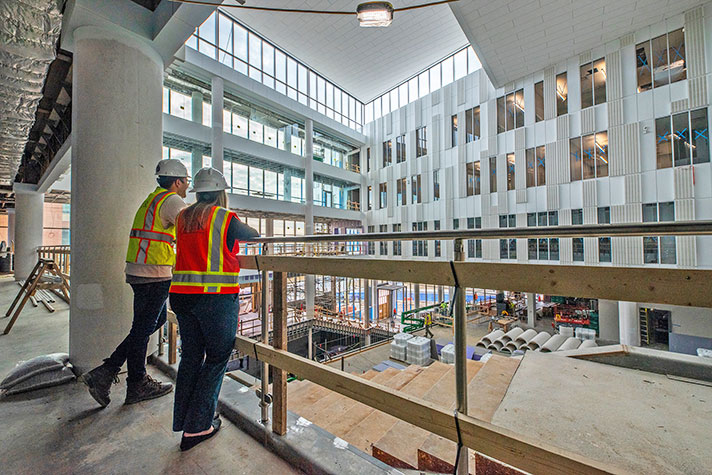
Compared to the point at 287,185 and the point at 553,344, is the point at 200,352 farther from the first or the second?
the point at 287,185

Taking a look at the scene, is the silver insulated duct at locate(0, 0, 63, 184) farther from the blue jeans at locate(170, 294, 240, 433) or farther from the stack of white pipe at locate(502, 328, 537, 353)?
the stack of white pipe at locate(502, 328, 537, 353)

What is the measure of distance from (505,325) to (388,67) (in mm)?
17353

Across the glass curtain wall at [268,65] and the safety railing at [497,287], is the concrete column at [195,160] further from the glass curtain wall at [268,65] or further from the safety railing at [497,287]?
the safety railing at [497,287]

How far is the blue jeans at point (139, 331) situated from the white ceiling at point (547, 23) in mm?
13398

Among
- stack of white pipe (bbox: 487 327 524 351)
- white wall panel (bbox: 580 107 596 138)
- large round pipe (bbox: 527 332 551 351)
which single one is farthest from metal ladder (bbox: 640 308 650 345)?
white wall panel (bbox: 580 107 596 138)

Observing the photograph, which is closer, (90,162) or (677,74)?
(90,162)

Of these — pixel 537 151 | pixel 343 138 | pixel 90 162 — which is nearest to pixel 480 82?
pixel 537 151

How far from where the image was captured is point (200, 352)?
191 centimetres

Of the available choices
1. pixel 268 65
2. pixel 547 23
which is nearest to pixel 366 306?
pixel 268 65

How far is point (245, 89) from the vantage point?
1625cm

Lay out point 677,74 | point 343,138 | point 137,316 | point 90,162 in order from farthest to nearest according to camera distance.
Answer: point 343,138
point 677,74
point 90,162
point 137,316

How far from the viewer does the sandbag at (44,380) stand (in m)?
2.54

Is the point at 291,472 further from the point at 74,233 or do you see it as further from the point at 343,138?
the point at 343,138

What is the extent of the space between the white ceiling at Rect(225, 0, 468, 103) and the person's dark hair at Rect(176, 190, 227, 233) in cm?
1607
